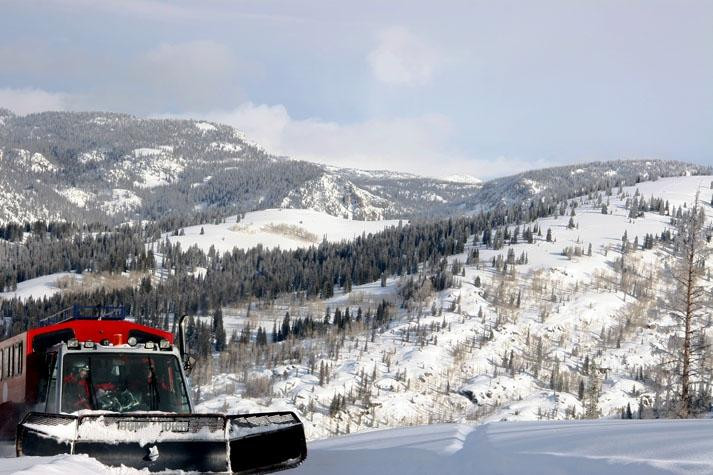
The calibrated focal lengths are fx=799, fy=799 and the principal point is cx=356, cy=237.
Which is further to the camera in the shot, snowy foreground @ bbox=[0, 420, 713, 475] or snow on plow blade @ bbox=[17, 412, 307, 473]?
snow on plow blade @ bbox=[17, 412, 307, 473]

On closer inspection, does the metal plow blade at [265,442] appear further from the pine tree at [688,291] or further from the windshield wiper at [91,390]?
the pine tree at [688,291]

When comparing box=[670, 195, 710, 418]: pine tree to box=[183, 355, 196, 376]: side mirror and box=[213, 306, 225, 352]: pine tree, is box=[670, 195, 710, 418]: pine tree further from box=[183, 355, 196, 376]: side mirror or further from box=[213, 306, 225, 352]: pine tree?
box=[213, 306, 225, 352]: pine tree

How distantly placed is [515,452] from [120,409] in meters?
7.65

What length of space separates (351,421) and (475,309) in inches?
2436

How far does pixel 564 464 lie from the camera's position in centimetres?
1260

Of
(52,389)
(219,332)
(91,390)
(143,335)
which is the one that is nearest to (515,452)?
(91,390)

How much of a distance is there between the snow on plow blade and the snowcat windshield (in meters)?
2.89

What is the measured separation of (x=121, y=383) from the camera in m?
16.0

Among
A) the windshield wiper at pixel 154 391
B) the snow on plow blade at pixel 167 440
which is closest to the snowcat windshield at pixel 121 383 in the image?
the windshield wiper at pixel 154 391

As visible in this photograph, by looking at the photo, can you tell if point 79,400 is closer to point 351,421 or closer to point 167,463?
point 167,463

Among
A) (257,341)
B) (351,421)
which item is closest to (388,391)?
(351,421)

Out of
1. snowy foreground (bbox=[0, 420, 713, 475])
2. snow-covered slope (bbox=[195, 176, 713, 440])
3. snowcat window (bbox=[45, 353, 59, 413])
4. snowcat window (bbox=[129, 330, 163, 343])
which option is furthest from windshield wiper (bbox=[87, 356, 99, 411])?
snow-covered slope (bbox=[195, 176, 713, 440])

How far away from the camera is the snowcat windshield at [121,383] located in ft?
51.4

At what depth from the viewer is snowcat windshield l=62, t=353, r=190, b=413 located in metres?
15.7
